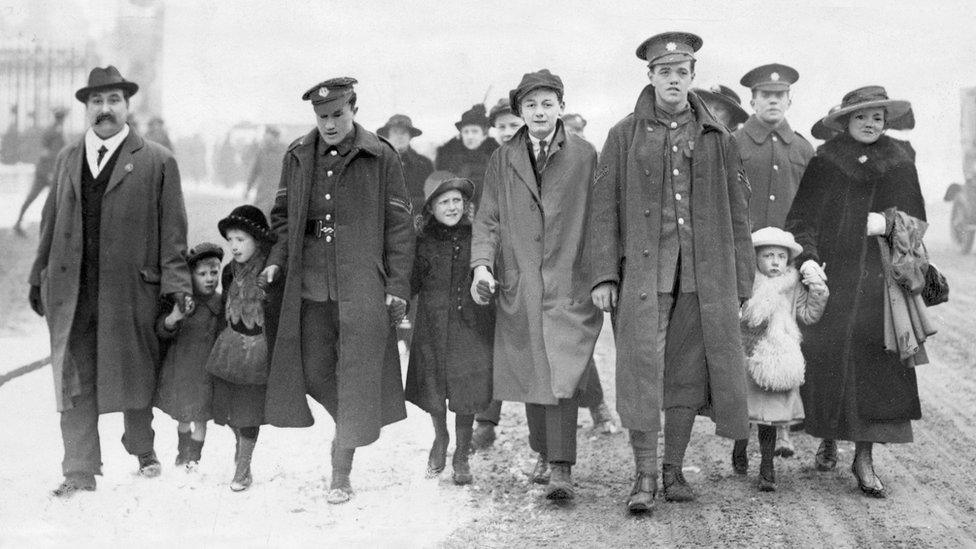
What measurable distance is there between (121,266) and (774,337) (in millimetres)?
3515

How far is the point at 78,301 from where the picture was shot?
5.39m

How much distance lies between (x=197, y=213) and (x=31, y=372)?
197 centimetres

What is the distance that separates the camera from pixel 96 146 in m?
5.48

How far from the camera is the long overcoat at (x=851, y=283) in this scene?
5.52 m

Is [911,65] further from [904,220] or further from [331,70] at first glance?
A: [331,70]

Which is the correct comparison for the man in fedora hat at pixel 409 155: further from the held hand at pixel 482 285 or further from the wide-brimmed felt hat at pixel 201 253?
the held hand at pixel 482 285

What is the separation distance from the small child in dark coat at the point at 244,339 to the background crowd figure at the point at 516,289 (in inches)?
0.5

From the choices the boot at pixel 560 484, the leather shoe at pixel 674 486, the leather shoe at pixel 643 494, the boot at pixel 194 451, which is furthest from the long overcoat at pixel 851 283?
the boot at pixel 194 451

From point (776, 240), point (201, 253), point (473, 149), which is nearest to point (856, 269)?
point (776, 240)

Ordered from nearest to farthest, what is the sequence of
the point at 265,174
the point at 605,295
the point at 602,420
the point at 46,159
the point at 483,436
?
the point at 605,295 → the point at 483,436 → the point at 602,420 → the point at 46,159 → the point at 265,174

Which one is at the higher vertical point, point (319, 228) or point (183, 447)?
point (319, 228)

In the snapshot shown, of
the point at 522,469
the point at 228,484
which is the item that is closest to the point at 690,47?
the point at 522,469

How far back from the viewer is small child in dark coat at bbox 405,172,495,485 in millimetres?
5605

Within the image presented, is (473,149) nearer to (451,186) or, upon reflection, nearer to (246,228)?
(451,186)
